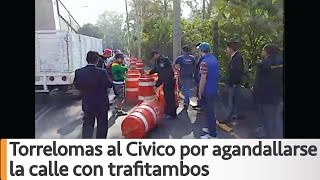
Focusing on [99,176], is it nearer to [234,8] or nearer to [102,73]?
[102,73]

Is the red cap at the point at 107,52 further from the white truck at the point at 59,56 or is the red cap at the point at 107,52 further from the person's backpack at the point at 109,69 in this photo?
the person's backpack at the point at 109,69

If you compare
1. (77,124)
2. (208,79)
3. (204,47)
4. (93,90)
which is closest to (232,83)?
(208,79)

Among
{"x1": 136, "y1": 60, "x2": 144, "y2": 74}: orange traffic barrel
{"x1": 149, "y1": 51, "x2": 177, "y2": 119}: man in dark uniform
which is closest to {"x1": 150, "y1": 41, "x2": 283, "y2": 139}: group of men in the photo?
{"x1": 149, "y1": 51, "x2": 177, "y2": 119}: man in dark uniform

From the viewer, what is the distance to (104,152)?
2693mm

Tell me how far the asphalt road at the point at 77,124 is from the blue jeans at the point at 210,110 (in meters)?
0.03

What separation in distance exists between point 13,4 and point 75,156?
0.80 meters

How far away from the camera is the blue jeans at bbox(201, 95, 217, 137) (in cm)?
280

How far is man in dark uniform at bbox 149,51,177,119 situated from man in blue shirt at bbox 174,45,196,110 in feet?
0.20

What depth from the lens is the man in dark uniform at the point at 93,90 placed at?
290cm

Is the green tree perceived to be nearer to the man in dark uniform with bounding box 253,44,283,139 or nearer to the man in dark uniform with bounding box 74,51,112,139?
the man in dark uniform with bounding box 74,51,112,139

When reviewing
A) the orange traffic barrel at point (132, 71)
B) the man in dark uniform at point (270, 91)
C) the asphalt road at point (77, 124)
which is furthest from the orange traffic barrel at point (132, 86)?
the man in dark uniform at point (270, 91)

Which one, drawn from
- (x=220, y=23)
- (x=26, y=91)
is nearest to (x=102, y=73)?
(x=26, y=91)

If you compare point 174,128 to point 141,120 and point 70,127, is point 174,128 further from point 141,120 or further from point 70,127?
point 70,127

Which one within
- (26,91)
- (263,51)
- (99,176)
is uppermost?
(263,51)
